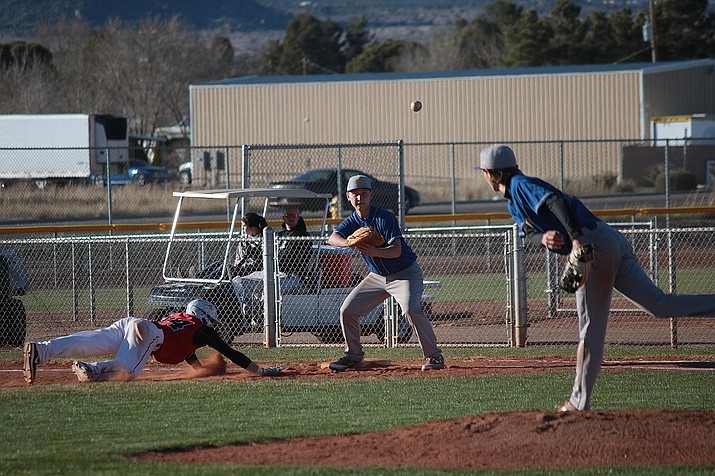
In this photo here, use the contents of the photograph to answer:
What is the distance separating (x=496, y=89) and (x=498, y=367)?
3102 cm

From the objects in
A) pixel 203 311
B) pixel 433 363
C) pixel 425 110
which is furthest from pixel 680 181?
pixel 203 311

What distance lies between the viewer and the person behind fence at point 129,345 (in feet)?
31.0

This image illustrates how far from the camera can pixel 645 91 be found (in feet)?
131

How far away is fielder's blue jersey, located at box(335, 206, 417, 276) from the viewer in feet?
33.0

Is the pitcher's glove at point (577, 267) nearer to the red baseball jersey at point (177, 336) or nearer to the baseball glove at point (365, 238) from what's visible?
the baseball glove at point (365, 238)

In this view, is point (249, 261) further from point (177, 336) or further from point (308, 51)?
point (308, 51)

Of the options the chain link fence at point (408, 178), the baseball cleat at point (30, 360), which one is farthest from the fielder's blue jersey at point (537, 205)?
the chain link fence at point (408, 178)

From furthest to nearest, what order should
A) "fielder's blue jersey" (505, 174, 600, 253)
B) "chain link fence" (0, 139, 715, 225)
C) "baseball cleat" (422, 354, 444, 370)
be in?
"chain link fence" (0, 139, 715, 225) < "baseball cleat" (422, 354, 444, 370) < "fielder's blue jersey" (505, 174, 600, 253)

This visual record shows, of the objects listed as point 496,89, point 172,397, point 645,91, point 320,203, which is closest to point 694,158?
point 645,91

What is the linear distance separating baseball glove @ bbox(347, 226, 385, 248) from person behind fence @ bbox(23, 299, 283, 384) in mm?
1459

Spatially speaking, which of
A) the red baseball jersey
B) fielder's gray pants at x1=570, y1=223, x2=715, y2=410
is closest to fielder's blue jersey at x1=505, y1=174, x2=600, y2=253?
fielder's gray pants at x1=570, y1=223, x2=715, y2=410

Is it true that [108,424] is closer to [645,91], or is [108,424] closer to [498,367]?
[498,367]

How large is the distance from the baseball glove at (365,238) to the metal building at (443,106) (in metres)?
30.6

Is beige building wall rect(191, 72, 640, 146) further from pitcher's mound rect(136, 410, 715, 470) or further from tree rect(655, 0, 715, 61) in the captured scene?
pitcher's mound rect(136, 410, 715, 470)
